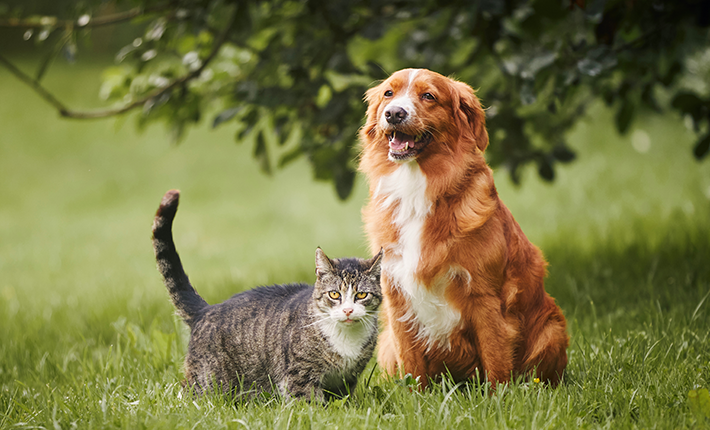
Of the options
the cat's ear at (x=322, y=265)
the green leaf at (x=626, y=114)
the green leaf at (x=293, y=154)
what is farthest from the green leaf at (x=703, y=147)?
the cat's ear at (x=322, y=265)

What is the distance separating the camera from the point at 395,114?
2.18 m

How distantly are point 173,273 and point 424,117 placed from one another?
4.48 feet

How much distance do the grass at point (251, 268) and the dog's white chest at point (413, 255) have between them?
0.97 ft

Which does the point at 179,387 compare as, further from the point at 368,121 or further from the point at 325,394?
the point at 368,121

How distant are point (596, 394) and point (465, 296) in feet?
2.44

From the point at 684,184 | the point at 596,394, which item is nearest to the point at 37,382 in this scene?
the point at 596,394

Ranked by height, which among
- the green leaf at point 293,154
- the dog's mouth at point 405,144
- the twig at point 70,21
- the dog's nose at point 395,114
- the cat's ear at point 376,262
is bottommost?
the cat's ear at point 376,262

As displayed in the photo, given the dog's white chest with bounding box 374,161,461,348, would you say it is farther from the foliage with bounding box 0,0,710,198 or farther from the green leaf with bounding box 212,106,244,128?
the green leaf with bounding box 212,106,244,128

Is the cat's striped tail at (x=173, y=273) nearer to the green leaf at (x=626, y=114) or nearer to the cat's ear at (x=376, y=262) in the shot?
the cat's ear at (x=376, y=262)

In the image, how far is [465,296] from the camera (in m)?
2.35

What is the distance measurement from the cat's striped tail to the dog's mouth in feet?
3.37

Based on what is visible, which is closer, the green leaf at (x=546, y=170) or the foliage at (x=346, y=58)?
the foliage at (x=346, y=58)

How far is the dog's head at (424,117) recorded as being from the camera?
7.27 feet

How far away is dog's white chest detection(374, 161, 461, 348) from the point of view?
7.71 feet
